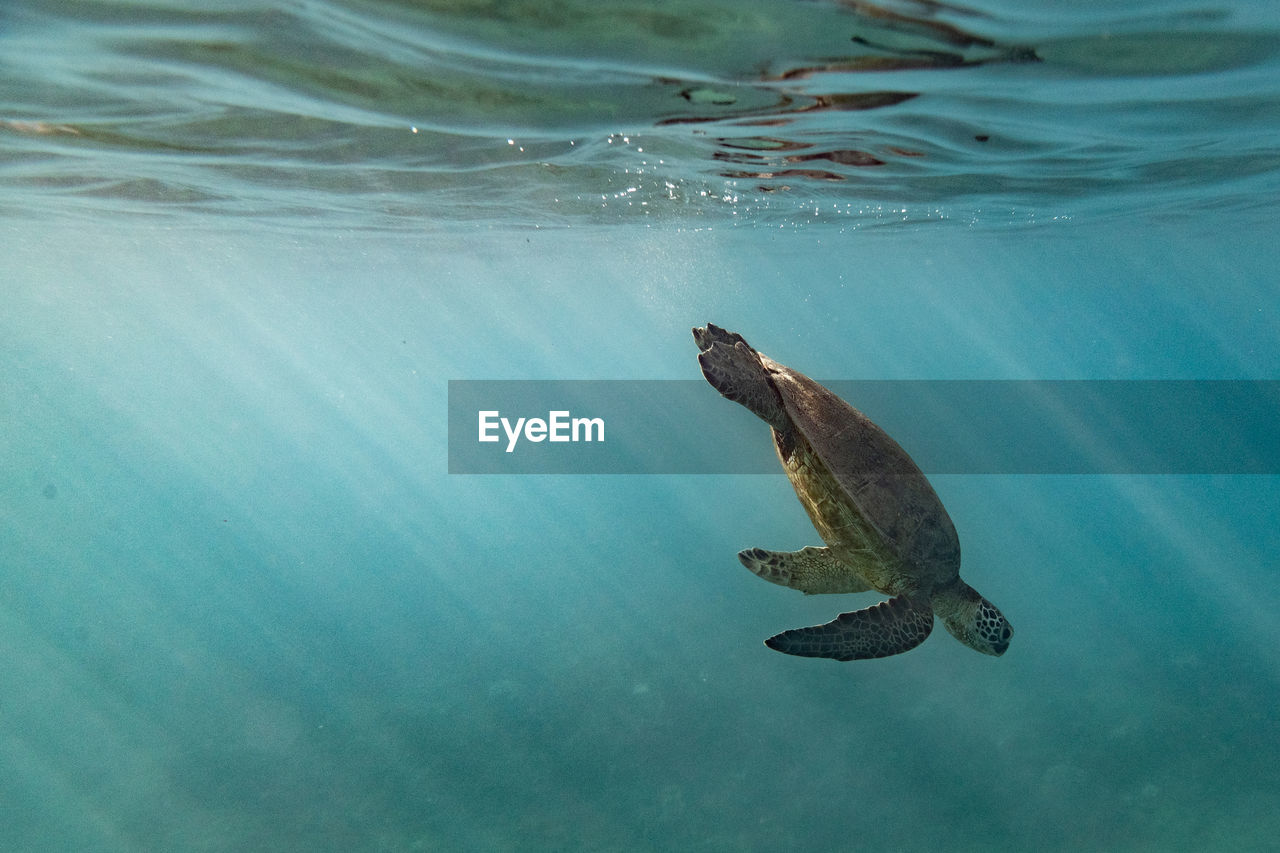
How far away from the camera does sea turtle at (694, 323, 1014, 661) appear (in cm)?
563

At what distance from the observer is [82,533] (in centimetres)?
4844

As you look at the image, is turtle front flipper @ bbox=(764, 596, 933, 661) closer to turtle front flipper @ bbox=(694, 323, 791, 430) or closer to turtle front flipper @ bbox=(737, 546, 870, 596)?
turtle front flipper @ bbox=(737, 546, 870, 596)

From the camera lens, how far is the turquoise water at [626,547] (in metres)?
6.86

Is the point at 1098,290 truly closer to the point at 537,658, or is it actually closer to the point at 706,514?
the point at 706,514

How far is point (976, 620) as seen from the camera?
247 inches

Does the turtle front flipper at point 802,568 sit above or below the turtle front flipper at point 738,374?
below

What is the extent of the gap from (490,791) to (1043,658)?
1229cm

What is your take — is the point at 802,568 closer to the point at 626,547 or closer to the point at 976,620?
the point at 976,620

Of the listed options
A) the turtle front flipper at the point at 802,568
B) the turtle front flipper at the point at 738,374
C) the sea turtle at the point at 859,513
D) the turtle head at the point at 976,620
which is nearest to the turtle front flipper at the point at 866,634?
the sea turtle at the point at 859,513

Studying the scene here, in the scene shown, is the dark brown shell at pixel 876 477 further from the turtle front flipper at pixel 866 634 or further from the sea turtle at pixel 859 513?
the turtle front flipper at pixel 866 634

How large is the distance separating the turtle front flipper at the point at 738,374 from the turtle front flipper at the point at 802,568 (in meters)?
1.41

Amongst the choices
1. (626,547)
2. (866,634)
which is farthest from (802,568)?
(626,547)

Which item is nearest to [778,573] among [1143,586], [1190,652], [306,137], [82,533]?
[306,137]

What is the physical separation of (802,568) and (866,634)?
935 millimetres
